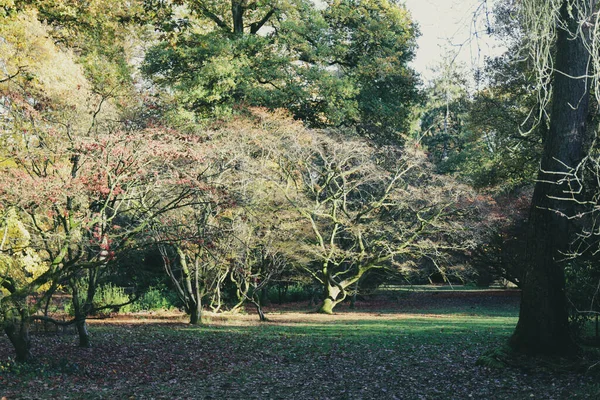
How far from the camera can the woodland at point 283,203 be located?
24.8 ft

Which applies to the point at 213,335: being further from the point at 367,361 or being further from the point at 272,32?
the point at 272,32

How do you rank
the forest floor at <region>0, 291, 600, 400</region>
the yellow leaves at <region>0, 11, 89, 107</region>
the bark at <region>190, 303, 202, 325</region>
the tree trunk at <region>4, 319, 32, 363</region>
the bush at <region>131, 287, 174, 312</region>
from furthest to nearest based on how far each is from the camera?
the bush at <region>131, 287, 174, 312</region>, the bark at <region>190, 303, 202, 325</region>, the yellow leaves at <region>0, 11, 89, 107</region>, the tree trunk at <region>4, 319, 32, 363</region>, the forest floor at <region>0, 291, 600, 400</region>

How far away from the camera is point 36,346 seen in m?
10.2

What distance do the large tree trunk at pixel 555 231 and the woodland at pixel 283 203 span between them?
3cm

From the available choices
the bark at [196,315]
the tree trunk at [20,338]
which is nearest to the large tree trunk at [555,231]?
the tree trunk at [20,338]

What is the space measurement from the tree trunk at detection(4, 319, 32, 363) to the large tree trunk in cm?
703

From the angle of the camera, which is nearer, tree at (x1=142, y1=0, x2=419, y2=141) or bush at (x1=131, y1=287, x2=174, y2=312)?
bush at (x1=131, y1=287, x2=174, y2=312)

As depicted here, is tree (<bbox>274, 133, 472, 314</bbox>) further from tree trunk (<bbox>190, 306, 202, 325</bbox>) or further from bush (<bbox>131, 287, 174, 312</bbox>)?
bush (<bbox>131, 287, 174, 312</bbox>)

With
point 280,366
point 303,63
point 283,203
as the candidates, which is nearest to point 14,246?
point 280,366

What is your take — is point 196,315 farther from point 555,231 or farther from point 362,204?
point 555,231

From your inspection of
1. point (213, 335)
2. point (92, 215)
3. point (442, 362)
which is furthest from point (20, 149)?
point (442, 362)

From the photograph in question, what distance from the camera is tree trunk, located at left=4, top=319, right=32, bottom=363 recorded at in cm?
791

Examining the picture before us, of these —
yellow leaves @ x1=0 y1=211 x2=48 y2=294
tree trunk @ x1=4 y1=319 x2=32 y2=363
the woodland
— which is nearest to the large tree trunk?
the woodland

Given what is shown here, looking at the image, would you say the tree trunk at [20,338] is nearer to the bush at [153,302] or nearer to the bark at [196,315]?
the bark at [196,315]
